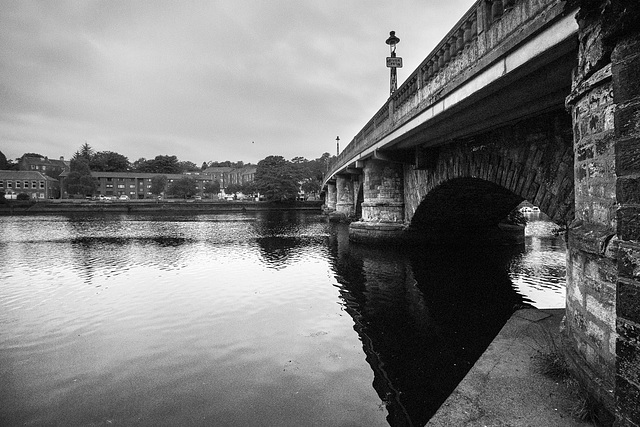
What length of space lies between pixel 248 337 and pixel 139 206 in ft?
214

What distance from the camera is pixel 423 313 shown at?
763cm

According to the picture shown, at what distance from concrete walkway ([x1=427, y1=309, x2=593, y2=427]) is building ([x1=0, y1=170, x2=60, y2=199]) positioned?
105603 mm

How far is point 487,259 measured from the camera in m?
13.8

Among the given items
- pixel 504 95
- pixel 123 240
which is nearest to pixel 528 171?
pixel 504 95

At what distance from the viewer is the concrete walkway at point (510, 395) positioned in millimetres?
2840

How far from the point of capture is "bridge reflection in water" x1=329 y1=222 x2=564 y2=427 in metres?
4.61

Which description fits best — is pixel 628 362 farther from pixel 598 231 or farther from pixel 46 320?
pixel 46 320

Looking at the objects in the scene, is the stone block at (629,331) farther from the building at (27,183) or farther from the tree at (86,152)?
the tree at (86,152)

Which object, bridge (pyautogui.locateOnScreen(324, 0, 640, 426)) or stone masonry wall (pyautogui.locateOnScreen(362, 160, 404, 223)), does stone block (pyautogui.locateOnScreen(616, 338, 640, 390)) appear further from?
stone masonry wall (pyautogui.locateOnScreen(362, 160, 404, 223))

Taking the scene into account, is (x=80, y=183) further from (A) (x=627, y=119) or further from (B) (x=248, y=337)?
(A) (x=627, y=119)

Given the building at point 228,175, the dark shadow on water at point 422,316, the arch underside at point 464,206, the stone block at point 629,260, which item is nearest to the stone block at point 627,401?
the stone block at point 629,260

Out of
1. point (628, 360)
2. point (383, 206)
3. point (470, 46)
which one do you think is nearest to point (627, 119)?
point (628, 360)

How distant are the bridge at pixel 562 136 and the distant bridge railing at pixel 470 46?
0.09 feet

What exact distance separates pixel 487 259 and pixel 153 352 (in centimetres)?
1236
